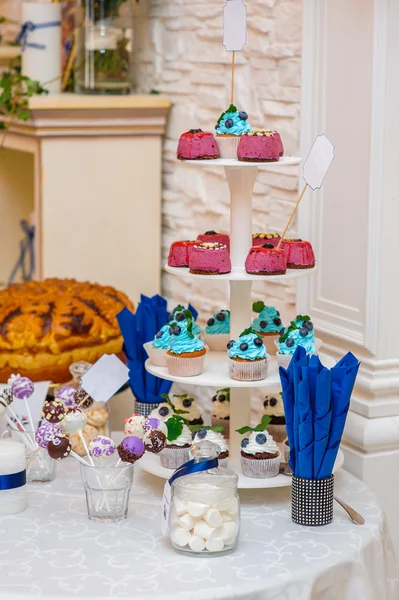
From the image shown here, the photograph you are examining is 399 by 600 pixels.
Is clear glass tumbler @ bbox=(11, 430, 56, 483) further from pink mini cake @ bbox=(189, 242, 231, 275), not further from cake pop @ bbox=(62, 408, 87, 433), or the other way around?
pink mini cake @ bbox=(189, 242, 231, 275)

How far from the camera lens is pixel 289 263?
162 centimetres

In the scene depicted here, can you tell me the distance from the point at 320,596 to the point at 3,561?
44cm

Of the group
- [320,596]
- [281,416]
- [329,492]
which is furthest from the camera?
[281,416]

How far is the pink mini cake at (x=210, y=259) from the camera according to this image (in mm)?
1546

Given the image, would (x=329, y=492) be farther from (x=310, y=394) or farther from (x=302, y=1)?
(x=302, y=1)

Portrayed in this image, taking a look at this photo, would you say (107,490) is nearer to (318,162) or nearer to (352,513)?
(352,513)

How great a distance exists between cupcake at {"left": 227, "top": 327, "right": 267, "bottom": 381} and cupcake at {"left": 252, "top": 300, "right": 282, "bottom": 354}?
0.57 ft

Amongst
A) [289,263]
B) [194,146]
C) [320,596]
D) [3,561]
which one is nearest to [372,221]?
[289,263]

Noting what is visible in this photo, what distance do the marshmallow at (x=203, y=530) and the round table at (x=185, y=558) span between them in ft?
0.12

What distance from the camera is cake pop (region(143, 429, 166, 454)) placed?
5.01ft

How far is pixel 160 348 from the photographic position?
1651 mm

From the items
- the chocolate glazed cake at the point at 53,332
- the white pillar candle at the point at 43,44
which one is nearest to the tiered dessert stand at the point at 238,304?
the chocolate glazed cake at the point at 53,332

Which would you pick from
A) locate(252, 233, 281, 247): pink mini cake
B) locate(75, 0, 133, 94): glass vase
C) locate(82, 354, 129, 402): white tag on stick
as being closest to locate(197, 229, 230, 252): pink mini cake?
locate(252, 233, 281, 247): pink mini cake

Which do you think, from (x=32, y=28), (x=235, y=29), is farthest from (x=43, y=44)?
(x=235, y=29)
